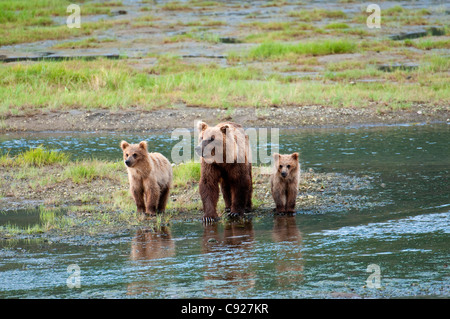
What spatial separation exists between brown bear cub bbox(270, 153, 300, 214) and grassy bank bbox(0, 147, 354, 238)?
40 cm

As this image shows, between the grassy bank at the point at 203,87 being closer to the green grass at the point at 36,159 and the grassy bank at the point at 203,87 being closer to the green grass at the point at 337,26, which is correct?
Result: the green grass at the point at 36,159

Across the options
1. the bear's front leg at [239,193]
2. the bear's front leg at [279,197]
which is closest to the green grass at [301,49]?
the bear's front leg at [279,197]

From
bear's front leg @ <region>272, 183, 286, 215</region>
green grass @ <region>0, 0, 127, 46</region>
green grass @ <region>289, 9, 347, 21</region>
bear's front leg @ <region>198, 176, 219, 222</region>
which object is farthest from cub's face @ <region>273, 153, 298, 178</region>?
green grass @ <region>289, 9, 347, 21</region>

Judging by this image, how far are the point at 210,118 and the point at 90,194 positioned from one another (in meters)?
7.13

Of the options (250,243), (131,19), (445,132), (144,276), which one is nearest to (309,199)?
(250,243)

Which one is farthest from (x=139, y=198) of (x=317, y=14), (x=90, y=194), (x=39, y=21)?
(x=317, y=14)

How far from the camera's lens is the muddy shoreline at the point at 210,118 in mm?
17250

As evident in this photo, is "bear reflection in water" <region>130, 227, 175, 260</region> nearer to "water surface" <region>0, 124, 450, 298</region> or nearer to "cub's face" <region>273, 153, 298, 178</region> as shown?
"water surface" <region>0, 124, 450, 298</region>

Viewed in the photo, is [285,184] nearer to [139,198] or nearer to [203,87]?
[139,198]

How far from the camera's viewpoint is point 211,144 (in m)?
8.61

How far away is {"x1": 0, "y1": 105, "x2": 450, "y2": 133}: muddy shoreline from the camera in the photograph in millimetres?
17250

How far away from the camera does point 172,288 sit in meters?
6.37

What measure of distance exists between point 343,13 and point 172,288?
3022 centimetres

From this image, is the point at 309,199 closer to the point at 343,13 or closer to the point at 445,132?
the point at 445,132
